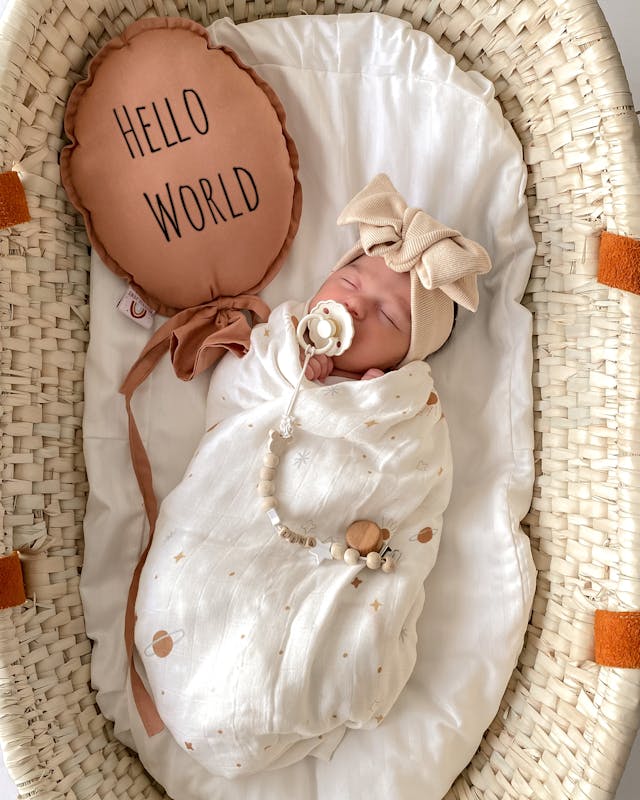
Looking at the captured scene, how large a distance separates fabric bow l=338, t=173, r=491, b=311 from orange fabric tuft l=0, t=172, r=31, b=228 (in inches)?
18.6

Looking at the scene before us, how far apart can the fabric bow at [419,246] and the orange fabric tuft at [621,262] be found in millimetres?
166

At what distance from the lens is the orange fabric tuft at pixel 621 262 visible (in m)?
1.12

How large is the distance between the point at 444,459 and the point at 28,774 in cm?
71

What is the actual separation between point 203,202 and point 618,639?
879mm

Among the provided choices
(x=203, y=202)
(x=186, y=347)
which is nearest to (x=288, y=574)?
(x=186, y=347)

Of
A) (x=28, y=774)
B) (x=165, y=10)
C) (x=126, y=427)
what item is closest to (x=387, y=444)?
(x=126, y=427)

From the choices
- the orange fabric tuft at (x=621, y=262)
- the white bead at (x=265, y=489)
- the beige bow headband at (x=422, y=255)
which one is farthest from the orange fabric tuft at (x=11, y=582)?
the orange fabric tuft at (x=621, y=262)

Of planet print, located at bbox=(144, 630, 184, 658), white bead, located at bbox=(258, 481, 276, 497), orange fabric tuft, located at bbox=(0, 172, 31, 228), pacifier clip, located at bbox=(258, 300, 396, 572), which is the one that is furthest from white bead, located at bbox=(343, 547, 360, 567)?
orange fabric tuft, located at bbox=(0, 172, 31, 228)

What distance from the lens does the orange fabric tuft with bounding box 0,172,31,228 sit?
1101 mm

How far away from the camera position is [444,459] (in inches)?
47.7

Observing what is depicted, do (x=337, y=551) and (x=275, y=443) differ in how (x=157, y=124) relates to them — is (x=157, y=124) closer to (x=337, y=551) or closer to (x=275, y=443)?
(x=275, y=443)

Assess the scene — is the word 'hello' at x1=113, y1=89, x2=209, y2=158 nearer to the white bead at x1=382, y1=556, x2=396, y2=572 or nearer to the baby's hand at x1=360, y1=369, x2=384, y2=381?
the baby's hand at x1=360, y1=369, x2=384, y2=381

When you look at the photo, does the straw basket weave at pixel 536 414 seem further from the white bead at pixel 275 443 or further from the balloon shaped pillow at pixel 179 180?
the white bead at pixel 275 443

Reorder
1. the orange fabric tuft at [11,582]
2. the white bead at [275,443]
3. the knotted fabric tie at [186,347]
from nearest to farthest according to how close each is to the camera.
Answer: the orange fabric tuft at [11,582]
the white bead at [275,443]
the knotted fabric tie at [186,347]
